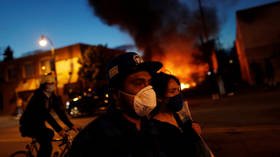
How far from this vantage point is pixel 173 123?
255 centimetres

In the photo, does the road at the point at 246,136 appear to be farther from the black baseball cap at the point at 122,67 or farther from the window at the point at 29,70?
the window at the point at 29,70

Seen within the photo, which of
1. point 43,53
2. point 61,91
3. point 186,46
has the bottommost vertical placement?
point 61,91

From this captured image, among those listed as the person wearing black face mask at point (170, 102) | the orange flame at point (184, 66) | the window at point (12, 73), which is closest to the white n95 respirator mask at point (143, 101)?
the person wearing black face mask at point (170, 102)

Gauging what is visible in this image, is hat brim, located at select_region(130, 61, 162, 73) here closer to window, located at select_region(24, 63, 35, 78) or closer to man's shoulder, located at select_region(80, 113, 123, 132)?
man's shoulder, located at select_region(80, 113, 123, 132)

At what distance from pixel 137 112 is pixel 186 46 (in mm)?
29314

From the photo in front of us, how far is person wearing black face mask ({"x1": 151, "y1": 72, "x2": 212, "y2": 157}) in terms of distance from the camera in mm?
2070

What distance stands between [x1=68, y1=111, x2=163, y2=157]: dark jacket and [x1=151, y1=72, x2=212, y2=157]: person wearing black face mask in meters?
0.18

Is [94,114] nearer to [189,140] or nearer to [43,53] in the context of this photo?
[189,140]

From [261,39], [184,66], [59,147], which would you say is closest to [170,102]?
[59,147]

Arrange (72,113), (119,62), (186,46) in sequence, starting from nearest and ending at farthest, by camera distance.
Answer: (119,62) → (72,113) → (186,46)

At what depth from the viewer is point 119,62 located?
1.99 meters

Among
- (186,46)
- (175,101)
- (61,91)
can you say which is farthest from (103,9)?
(175,101)

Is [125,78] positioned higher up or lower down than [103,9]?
lower down

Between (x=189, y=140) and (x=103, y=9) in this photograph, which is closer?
(x=189, y=140)
